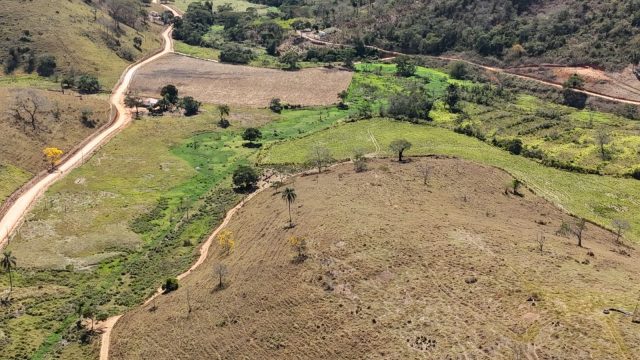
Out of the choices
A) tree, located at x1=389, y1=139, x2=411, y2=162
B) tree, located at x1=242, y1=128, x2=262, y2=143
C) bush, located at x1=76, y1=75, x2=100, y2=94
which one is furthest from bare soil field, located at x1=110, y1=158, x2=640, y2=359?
bush, located at x1=76, y1=75, x2=100, y2=94

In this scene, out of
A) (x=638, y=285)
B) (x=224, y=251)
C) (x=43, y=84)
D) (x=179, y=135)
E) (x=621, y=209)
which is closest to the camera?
(x=638, y=285)

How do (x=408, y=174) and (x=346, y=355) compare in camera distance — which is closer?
(x=346, y=355)

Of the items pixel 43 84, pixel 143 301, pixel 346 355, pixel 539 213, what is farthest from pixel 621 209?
pixel 43 84

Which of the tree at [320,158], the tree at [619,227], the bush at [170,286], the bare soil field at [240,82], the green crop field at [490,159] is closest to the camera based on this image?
the bush at [170,286]

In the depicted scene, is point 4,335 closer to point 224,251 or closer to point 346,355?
point 224,251

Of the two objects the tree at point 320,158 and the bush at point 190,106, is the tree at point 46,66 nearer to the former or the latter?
the bush at point 190,106

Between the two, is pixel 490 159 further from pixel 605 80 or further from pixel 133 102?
pixel 133 102

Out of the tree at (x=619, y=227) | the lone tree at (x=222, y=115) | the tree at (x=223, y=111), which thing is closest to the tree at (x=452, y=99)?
the tree at (x=223, y=111)

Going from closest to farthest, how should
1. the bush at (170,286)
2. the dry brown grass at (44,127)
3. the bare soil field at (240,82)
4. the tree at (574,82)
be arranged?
the bush at (170,286), the dry brown grass at (44,127), the tree at (574,82), the bare soil field at (240,82)
